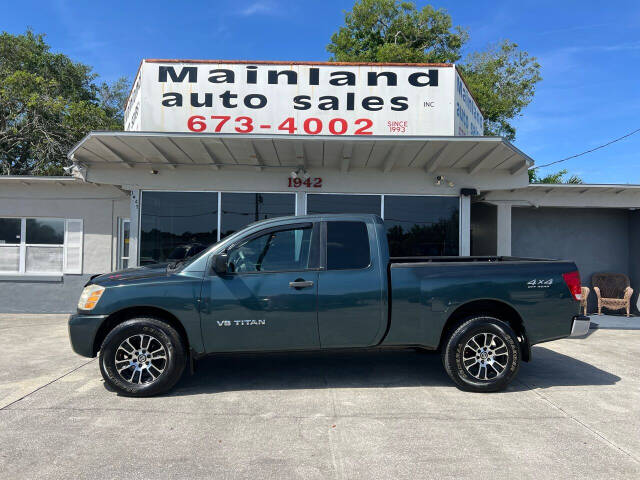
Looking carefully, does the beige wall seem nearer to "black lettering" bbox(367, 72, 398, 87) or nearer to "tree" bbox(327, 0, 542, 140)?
"black lettering" bbox(367, 72, 398, 87)

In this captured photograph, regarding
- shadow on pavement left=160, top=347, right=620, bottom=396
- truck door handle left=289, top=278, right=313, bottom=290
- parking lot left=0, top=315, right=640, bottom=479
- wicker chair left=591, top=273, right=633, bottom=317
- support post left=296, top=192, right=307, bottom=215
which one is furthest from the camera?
wicker chair left=591, top=273, right=633, bottom=317

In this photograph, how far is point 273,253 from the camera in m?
5.06

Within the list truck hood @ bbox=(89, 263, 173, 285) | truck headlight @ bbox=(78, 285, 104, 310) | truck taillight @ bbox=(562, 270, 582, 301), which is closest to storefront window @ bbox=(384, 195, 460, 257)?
truck taillight @ bbox=(562, 270, 582, 301)

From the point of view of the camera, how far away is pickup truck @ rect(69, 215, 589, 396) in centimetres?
482

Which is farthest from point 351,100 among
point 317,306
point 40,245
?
point 40,245

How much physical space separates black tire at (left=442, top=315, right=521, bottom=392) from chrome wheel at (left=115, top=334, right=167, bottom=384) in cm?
312

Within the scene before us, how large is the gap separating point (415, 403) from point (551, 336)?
1792 mm

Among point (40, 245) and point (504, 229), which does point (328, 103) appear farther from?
point (40, 245)

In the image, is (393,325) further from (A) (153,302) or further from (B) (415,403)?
(A) (153,302)

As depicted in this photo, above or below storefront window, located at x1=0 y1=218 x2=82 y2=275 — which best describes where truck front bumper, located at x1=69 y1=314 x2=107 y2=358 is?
below

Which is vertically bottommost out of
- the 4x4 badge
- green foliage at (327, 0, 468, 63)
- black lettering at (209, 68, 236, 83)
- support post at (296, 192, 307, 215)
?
the 4x4 badge

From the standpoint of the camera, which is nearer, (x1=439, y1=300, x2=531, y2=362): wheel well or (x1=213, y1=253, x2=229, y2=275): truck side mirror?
(x1=213, y1=253, x2=229, y2=275): truck side mirror

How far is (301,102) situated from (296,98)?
128 mm

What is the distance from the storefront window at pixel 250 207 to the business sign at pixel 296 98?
1.33 m
